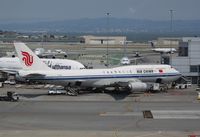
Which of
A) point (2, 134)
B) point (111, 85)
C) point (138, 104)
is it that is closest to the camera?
point (2, 134)

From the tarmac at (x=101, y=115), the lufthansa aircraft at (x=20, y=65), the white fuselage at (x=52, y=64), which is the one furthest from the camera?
the white fuselage at (x=52, y=64)

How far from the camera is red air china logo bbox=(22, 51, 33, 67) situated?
7012 cm

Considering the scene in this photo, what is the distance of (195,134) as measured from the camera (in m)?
42.3

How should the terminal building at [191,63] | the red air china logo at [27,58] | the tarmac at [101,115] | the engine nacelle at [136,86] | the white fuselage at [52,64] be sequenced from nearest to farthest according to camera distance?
the tarmac at [101,115]
the red air china logo at [27,58]
the engine nacelle at [136,86]
the terminal building at [191,63]
the white fuselage at [52,64]

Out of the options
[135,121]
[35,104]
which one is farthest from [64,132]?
[35,104]

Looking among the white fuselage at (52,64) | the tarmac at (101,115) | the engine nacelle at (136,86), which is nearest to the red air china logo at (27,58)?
the tarmac at (101,115)

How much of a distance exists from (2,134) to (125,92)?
36.0 metres

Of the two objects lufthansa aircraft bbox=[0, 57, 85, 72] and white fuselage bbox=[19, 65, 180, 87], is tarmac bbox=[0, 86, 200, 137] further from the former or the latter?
lufthansa aircraft bbox=[0, 57, 85, 72]

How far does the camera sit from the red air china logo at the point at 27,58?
230ft

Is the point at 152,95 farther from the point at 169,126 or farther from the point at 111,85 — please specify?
the point at 169,126

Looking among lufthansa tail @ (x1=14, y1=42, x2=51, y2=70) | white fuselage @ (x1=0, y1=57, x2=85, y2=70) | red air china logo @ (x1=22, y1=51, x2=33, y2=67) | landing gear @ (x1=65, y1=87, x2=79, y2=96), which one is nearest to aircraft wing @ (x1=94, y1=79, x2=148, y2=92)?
landing gear @ (x1=65, y1=87, x2=79, y2=96)

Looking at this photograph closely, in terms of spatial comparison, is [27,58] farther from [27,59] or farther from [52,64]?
[52,64]

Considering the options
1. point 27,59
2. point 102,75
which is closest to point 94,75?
point 102,75

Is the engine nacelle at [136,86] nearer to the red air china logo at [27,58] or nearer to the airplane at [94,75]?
the airplane at [94,75]
